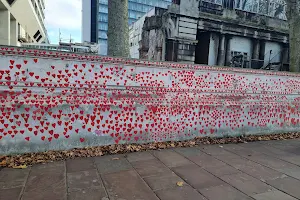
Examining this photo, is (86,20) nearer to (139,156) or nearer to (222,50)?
(222,50)

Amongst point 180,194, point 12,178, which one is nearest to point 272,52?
point 180,194

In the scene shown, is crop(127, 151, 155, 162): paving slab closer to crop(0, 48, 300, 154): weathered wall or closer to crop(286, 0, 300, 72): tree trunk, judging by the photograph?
crop(0, 48, 300, 154): weathered wall

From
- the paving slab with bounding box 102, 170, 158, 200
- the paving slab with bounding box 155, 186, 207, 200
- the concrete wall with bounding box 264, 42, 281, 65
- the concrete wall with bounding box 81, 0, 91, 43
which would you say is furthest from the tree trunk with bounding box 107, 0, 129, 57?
the concrete wall with bounding box 81, 0, 91, 43

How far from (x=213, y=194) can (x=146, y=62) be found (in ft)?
10.4

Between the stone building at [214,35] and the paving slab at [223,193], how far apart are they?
41.9 ft

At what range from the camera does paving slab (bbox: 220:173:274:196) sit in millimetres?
3096

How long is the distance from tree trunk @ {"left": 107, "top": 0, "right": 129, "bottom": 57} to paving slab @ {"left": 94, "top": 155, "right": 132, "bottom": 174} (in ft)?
10.4

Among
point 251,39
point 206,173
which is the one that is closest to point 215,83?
point 206,173

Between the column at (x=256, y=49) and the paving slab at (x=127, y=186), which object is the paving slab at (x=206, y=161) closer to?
the paving slab at (x=127, y=186)

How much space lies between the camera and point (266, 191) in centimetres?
309

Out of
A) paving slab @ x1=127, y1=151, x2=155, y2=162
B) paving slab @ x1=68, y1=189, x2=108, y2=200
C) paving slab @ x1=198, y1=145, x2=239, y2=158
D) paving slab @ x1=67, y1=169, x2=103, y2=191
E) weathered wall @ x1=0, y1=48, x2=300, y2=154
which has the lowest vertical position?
paving slab @ x1=198, y1=145, x2=239, y2=158

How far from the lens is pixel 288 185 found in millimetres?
3320

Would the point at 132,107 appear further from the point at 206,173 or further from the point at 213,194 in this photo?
the point at 213,194

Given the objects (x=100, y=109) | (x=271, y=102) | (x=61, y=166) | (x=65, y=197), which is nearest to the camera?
(x=65, y=197)
